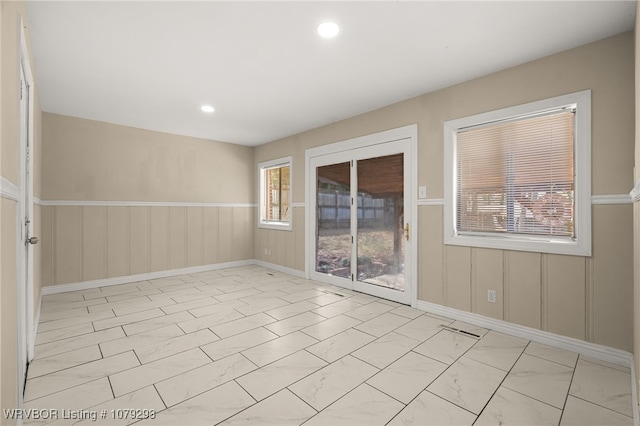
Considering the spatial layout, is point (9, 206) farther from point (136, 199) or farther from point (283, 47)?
point (136, 199)

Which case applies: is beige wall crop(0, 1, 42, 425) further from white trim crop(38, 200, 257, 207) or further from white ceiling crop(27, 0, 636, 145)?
white trim crop(38, 200, 257, 207)

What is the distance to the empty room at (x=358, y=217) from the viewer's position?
6.07 feet

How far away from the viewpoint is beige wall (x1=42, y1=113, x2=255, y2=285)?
13.8 feet

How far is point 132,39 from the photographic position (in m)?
2.36

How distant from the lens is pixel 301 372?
7.13ft

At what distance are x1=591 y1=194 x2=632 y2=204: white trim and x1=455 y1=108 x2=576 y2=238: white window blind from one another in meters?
0.17

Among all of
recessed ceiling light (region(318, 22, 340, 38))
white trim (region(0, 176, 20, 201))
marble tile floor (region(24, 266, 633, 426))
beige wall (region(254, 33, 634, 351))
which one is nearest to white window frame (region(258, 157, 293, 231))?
marble tile floor (region(24, 266, 633, 426))

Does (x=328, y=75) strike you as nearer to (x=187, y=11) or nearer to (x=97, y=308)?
(x=187, y=11)

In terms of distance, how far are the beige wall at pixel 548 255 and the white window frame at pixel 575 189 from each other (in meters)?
0.05

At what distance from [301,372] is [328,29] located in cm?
259

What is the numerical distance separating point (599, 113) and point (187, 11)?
326 cm

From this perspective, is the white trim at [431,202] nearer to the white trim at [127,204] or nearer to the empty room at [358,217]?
the empty room at [358,217]

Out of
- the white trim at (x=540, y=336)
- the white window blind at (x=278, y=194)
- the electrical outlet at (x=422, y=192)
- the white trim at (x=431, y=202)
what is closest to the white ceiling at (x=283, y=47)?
the electrical outlet at (x=422, y=192)

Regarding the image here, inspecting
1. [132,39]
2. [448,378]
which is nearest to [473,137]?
[448,378]
